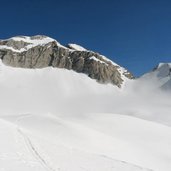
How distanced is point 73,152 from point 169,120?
135138 mm

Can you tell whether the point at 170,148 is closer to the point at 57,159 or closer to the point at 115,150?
the point at 115,150

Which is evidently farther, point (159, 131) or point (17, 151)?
point (159, 131)

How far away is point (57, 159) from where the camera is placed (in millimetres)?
24969

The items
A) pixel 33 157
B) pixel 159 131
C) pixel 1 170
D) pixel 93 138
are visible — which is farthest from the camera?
pixel 159 131

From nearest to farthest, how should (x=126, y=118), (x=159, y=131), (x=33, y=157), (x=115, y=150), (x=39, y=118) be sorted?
(x=33, y=157), (x=115, y=150), (x=39, y=118), (x=159, y=131), (x=126, y=118)

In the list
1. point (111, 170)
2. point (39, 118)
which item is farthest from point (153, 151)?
point (111, 170)

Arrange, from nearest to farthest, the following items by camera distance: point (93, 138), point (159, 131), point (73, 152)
A: point (73, 152) → point (93, 138) → point (159, 131)

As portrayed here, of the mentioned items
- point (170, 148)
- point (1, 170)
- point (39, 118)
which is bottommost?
point (1, 170)

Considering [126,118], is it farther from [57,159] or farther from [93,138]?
[57,159]

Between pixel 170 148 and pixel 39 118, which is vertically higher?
pixel 39 118

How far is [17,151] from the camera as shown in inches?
992

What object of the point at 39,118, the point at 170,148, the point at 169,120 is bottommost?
the point at 170,148

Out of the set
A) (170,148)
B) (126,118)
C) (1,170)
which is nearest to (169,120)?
(126,118)

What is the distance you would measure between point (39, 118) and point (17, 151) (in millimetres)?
24958
